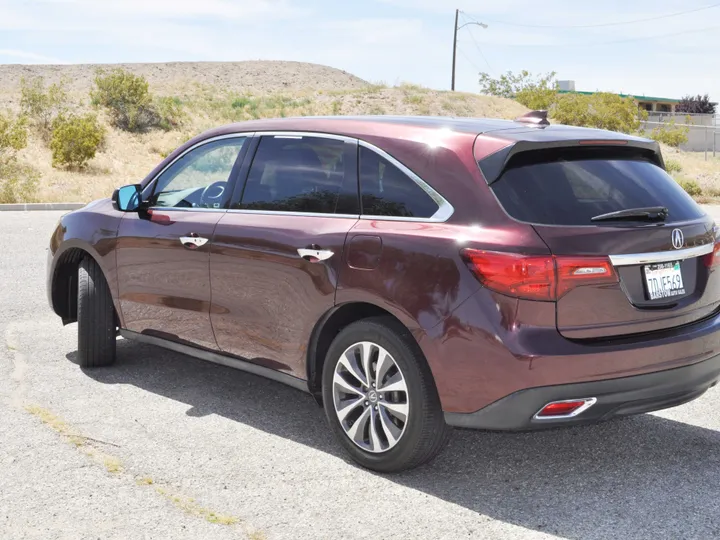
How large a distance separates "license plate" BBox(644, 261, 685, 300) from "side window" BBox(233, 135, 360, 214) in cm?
144

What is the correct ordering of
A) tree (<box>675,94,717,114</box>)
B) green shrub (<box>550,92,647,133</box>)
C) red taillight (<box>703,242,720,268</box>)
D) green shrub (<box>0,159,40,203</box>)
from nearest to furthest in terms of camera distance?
red taillight (<box>703,242,720,268</box>) < green shrub (<box>0,159,40,203</box>) < green shrub (<box>550,92,647,133</box>) < tree (<box>675,94,717,114</box>)

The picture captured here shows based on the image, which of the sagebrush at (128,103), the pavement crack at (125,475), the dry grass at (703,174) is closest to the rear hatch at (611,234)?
the pavement crack at (125,475)

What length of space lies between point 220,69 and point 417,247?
10902cm

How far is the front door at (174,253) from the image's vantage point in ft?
17.5

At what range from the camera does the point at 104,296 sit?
20.2 ft

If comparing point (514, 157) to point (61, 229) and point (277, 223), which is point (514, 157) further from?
point (61, 229)

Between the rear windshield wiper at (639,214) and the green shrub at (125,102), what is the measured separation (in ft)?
144

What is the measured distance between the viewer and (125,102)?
151ft

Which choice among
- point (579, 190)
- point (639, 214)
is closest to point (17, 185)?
point (579, 190)

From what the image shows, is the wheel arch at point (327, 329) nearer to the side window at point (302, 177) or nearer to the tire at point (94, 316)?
the side window at point (302, 177)

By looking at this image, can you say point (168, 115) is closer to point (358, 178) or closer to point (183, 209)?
point (183, 209)

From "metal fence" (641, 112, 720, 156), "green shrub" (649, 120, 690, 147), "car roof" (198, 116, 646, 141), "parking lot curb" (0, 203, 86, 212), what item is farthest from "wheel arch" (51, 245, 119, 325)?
"metal fence" (641, 112, 720, 156)

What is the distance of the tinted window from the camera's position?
393 cm

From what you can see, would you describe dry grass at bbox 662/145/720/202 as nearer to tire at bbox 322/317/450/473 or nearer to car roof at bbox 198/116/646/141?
car roof at bbox 198/116/646/141
